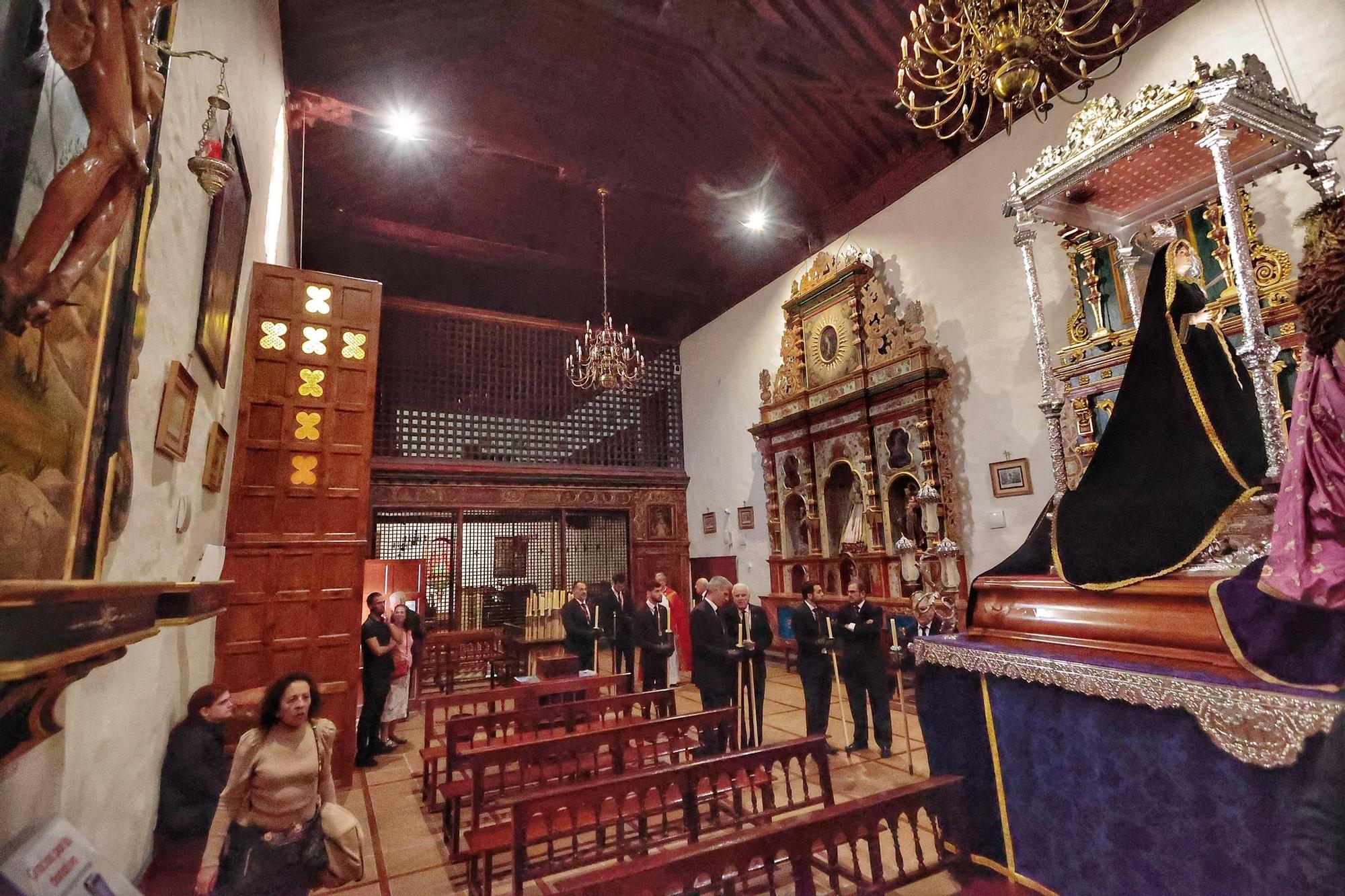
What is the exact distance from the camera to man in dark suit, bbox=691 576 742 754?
5402mm

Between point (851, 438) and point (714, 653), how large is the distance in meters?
4.46

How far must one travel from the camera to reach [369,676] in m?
5.68

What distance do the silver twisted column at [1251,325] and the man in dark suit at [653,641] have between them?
496cm

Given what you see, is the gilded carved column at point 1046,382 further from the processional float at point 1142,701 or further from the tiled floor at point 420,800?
the tiled floor at point 420,800

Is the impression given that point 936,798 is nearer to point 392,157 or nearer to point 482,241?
point 392,157

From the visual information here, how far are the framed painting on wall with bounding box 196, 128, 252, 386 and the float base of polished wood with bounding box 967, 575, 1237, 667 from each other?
4.26m

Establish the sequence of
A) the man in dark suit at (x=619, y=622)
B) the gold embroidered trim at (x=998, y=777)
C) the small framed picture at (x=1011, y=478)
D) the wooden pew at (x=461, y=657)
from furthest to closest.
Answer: the wooden pew at (x=461, y=657) < the man in dark suit at (x=619, y=622) < the small framed picture at (x=1011, y=478) < the gold embroidered trim at (x=998, y=777)

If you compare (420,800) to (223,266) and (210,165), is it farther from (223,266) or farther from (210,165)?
(210,165)

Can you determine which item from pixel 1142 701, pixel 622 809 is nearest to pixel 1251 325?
pixel 1142 701

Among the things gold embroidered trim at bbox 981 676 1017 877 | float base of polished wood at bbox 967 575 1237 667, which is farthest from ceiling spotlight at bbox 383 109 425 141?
gold embroidered trim at bbox 981 676 1017 877

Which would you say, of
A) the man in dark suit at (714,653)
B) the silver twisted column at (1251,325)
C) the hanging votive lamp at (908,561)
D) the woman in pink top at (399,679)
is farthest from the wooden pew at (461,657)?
the silver twisted column at (1251,325)

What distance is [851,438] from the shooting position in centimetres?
878

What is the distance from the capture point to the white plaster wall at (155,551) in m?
1.87

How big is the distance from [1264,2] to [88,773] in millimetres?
9078
